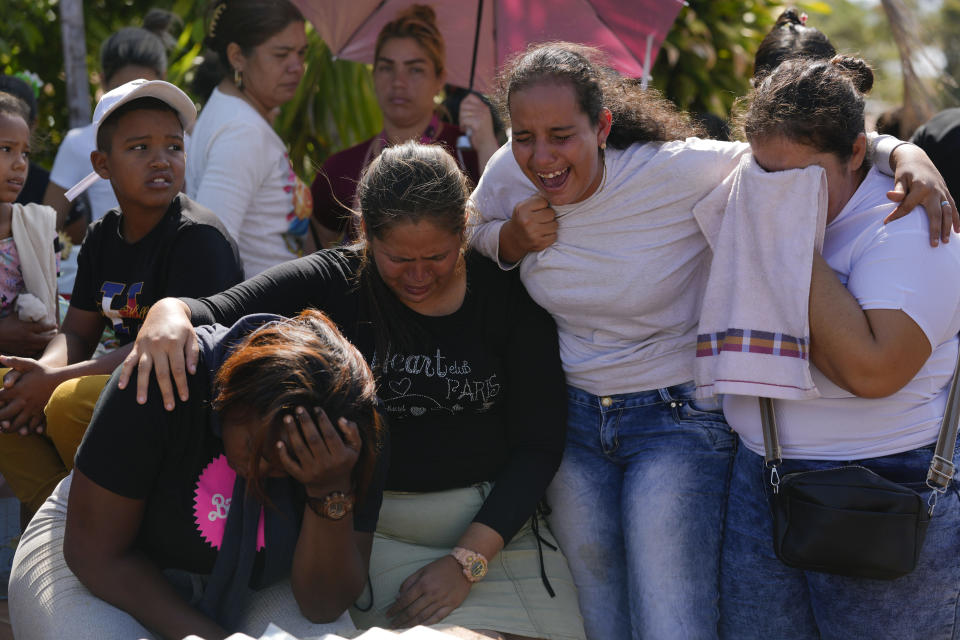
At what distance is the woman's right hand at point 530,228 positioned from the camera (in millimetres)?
2752

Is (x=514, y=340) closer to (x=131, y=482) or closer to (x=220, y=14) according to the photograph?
(x=131, y=482)

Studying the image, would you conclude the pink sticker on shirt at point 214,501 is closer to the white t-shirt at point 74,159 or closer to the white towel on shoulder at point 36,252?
the white towel on shoulder at point 36,252

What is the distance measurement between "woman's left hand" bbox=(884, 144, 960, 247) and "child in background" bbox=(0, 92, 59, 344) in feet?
9.07

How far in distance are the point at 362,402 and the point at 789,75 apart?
1.41 metres

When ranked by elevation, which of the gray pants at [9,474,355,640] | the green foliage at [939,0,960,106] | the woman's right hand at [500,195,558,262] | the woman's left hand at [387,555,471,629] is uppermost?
the woman's right hand at [500,195,558,262]

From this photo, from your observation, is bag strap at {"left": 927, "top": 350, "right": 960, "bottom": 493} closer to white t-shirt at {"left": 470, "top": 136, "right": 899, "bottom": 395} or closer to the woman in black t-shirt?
white t-shirt at {"left": 470, "top": 136, "right": 899, "bottom": 395}

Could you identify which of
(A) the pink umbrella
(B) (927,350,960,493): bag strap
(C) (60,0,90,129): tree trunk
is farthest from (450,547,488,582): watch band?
(C) (60,0,90,129): tree trunk

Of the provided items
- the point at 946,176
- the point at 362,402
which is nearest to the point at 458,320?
the point at 362,402

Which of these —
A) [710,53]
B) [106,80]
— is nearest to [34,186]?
[106,80]

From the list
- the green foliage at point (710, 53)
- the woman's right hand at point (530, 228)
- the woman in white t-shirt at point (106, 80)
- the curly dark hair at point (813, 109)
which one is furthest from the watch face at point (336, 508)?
the green foliage at point (710, 53)

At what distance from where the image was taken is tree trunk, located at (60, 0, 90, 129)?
4.83 meters

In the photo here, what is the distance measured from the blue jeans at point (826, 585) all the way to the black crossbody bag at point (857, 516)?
76 mm

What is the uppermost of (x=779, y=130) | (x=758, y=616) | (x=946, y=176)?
(x=779, y=130)

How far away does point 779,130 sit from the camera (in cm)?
245
